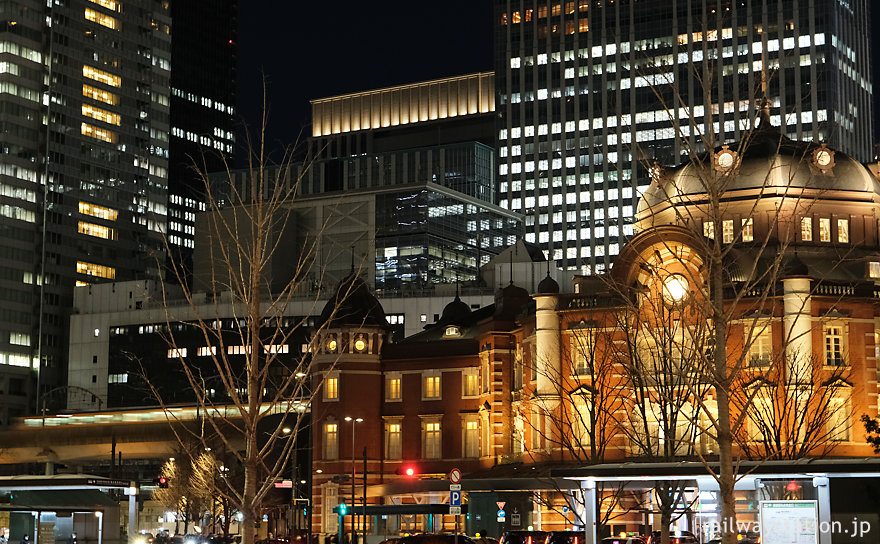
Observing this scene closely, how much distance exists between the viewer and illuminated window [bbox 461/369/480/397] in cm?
9381

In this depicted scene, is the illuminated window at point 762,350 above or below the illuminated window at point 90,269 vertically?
below

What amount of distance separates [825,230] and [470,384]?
85.2ft

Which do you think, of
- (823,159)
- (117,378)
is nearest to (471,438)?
(823,159)

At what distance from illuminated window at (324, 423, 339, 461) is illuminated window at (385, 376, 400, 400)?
4.37 m

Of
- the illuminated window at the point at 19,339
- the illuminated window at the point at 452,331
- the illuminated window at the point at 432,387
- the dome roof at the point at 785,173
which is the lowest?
the illuminated window at the point at 432,387

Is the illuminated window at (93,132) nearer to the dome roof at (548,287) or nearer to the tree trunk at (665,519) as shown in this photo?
the dome roof at (548,287)

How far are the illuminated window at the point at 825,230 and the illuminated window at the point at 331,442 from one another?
35499mm

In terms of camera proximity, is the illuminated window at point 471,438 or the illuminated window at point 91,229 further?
the illuminated window at point 91,229

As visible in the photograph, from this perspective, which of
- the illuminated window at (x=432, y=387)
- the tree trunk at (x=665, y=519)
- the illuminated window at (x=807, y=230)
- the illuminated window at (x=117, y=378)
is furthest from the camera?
the illuminated window at (x=117, y=378)

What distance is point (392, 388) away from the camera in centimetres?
9681

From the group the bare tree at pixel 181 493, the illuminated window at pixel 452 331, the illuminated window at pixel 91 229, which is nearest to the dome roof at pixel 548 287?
the illuminated window at pixel 452 331

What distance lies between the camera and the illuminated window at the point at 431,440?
94.8 metres

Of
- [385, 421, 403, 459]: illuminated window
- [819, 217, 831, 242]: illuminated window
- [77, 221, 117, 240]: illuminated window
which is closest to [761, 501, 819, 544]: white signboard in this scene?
[819, 217, 831, 242]: illuminated window

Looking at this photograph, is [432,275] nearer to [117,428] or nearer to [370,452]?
[117,428]
